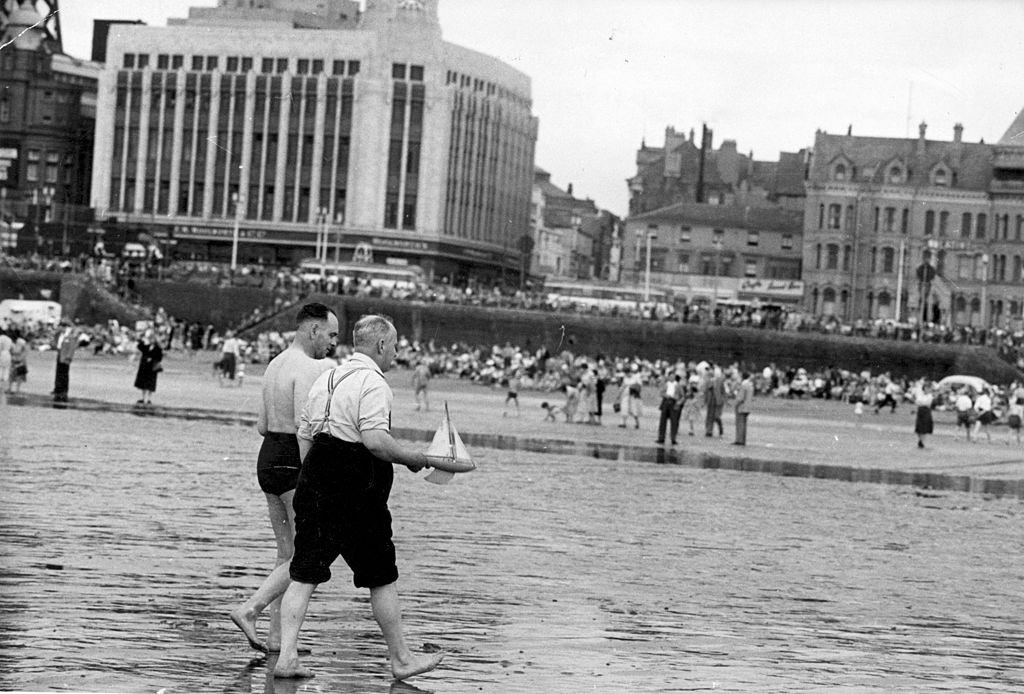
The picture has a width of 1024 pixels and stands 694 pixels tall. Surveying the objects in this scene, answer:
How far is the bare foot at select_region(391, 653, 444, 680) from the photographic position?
8062mm

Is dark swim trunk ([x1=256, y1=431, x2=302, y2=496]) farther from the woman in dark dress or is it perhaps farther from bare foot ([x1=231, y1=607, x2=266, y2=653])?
the woman in dark dress

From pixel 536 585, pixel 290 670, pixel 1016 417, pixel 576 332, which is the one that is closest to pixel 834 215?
pixel 576 332

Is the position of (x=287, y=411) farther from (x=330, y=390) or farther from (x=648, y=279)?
(x=648, y=279)

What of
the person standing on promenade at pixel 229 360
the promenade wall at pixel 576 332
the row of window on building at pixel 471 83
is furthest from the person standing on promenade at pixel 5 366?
the row of window on building at pixel 471 83

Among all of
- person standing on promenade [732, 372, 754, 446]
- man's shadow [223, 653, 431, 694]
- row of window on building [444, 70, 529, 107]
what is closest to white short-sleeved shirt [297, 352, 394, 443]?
man's shadow [223, 653, 431, 694]

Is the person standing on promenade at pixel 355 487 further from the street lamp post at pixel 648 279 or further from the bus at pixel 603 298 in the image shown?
the street lamp post at pixel 648 279

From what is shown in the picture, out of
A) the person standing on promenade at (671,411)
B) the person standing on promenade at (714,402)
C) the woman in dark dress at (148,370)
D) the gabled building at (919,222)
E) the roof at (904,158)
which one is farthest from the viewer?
the roof at (904,158)

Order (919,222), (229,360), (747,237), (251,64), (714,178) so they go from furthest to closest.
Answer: (714,178), (747,237), (251,64), (919,222), (229,360)

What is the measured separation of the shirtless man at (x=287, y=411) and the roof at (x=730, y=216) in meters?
98.8

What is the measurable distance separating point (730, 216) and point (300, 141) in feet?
80.4

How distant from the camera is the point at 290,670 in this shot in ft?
26.3

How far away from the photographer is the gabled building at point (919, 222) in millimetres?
94688

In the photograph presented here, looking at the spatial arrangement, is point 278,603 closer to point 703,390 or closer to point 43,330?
point 703,390

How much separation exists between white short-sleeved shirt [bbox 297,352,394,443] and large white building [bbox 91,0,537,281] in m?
94.2
